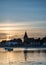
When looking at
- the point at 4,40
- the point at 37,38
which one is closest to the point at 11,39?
the point at 4,40

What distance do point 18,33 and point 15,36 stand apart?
0.23m

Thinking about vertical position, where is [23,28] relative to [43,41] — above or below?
above

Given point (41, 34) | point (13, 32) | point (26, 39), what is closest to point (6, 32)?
point (13, 32)

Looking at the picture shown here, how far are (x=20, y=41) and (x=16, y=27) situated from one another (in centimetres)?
60

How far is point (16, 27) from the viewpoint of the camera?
7.11 meters

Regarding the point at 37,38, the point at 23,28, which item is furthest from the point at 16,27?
the point at 37,38

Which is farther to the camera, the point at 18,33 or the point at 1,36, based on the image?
the point at 1,36

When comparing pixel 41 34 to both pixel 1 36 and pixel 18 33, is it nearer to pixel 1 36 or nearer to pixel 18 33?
pixel 18 33

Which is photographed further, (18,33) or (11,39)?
(11,39)

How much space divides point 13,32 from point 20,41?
399mm

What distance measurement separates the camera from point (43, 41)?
713cm

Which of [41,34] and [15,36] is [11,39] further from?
[41,34]

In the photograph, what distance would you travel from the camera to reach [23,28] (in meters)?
7.10

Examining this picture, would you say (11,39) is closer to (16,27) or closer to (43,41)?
(16,27)
